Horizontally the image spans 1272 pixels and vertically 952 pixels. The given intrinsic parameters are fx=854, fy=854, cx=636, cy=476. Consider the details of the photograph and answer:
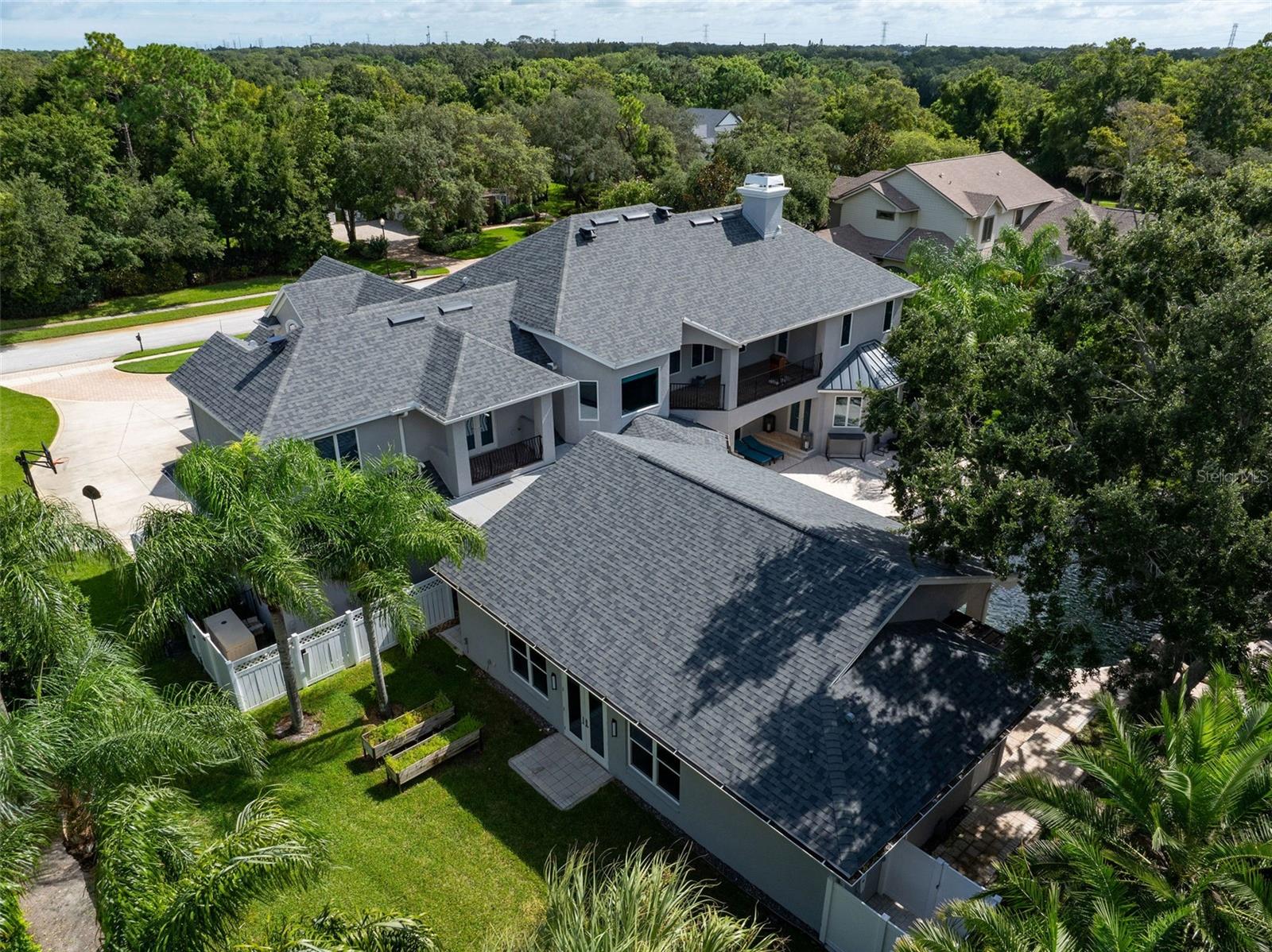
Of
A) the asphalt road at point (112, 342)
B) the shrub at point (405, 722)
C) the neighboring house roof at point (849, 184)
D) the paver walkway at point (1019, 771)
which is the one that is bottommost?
the paver walkway at point (1019, 771)

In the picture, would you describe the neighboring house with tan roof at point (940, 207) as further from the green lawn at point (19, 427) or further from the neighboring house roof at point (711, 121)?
the neighboring house roof at point (711, 121)

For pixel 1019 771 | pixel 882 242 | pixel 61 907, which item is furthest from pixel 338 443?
pixel 882 242

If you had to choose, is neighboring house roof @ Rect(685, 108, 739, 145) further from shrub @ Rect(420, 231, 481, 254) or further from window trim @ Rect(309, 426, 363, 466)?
window trim @ Rect(309, 426, 363, 466)

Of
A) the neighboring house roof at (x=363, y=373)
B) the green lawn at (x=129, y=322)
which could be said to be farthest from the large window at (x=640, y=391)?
the green lawn at (x=129, y=322)

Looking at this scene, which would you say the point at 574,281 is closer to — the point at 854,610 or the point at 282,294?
the point at 282,294

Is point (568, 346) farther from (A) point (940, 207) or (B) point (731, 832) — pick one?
(A) point (940, 207)

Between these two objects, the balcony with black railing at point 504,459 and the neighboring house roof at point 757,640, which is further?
the balcony with black railing at point 504,459

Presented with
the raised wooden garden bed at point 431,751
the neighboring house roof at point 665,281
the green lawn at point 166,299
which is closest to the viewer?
the raised wooden garden bed at point 431,751
